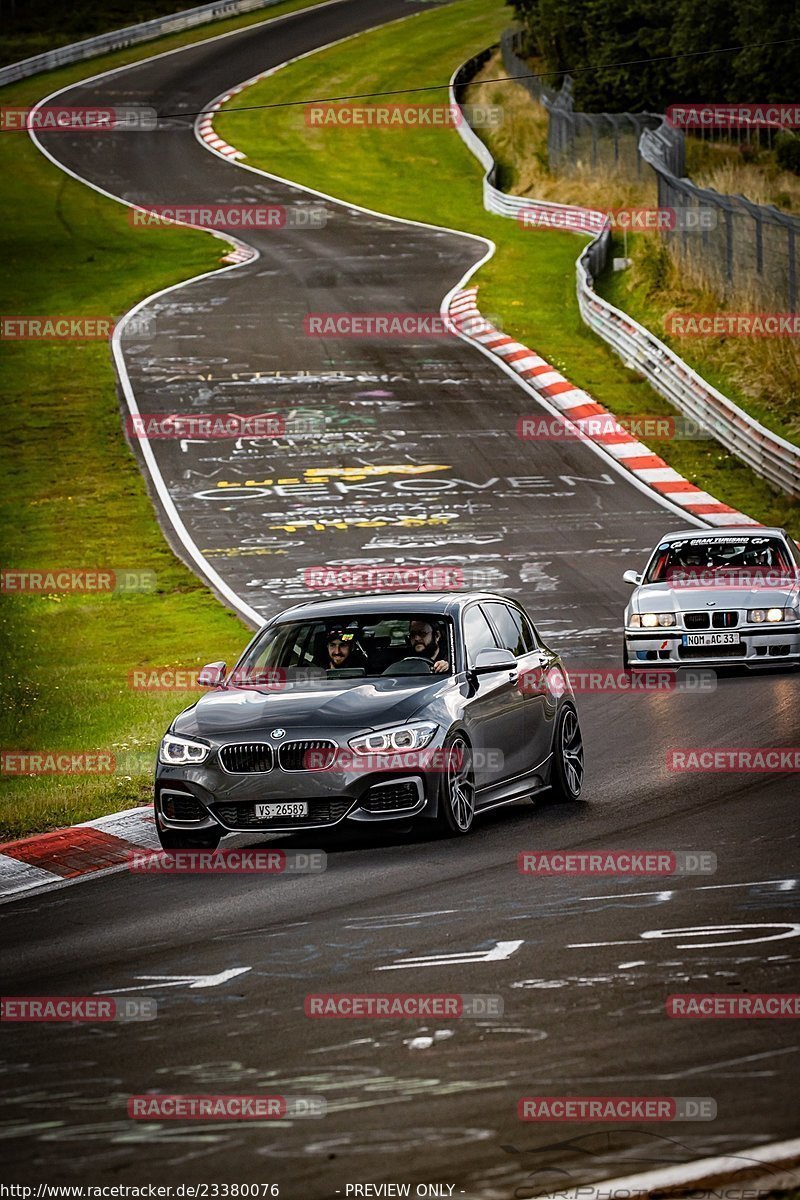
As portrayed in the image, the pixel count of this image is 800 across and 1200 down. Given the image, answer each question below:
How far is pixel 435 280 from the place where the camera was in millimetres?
47656

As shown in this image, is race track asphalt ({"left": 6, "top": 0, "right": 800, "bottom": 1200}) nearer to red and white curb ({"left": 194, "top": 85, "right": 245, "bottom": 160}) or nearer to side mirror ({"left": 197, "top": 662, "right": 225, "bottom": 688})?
side mirror ({"left": 197, "top": 662, "right": 225, "bottom": 688})

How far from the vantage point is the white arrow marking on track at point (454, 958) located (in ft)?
27.5

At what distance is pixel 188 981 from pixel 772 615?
11.5 m

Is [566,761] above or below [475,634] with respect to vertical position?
below

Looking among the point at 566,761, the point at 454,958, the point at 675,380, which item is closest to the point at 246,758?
the point at 566,761

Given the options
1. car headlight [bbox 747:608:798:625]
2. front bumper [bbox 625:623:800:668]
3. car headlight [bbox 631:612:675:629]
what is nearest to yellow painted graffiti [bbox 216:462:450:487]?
car headlight [bbox 631:612:675:629]

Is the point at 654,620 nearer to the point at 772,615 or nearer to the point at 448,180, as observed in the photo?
the point at 772,615

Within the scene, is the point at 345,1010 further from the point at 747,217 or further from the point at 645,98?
the point at 645,98

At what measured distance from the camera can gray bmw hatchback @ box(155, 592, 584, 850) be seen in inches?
446

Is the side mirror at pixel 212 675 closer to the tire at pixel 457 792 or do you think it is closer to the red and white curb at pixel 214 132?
the tire at pixel 457 792

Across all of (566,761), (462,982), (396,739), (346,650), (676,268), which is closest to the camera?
(462,982)

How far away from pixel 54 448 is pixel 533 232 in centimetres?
2368

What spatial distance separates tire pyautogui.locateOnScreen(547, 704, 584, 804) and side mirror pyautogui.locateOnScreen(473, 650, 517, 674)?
0.81 m

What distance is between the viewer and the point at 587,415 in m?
34.8
